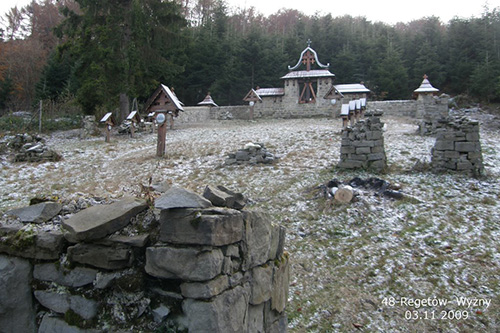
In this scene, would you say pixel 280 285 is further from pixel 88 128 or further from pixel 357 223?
pixel 88 128

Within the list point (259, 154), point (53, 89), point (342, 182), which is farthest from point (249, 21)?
point (342, 182)

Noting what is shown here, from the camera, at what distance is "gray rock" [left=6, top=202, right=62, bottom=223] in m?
3.21

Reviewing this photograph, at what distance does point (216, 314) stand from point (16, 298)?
1817 mm

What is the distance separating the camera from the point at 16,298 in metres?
2.95

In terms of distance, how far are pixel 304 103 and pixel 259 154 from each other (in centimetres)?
1738

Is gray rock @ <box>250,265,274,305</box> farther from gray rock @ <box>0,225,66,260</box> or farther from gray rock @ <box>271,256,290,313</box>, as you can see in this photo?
gray rock @ <box>0,225,66,260</box>

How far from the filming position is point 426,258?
20.1ft

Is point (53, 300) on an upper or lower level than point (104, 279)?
lower

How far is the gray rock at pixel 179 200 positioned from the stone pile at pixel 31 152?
1325 cm

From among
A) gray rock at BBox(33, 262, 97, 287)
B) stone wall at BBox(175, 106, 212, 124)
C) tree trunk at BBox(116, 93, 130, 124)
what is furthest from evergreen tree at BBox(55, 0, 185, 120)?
gray rock at BBox(33, 262, 97, 287)

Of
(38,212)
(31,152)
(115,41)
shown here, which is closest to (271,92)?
(115,41)

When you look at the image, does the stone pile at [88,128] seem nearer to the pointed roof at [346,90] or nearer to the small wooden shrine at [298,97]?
the small wooden shrine at [298,97]

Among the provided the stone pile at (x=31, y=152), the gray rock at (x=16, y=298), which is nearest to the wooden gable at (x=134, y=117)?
the stone pile at (x=31, y=152)

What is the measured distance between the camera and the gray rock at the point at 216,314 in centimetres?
262
